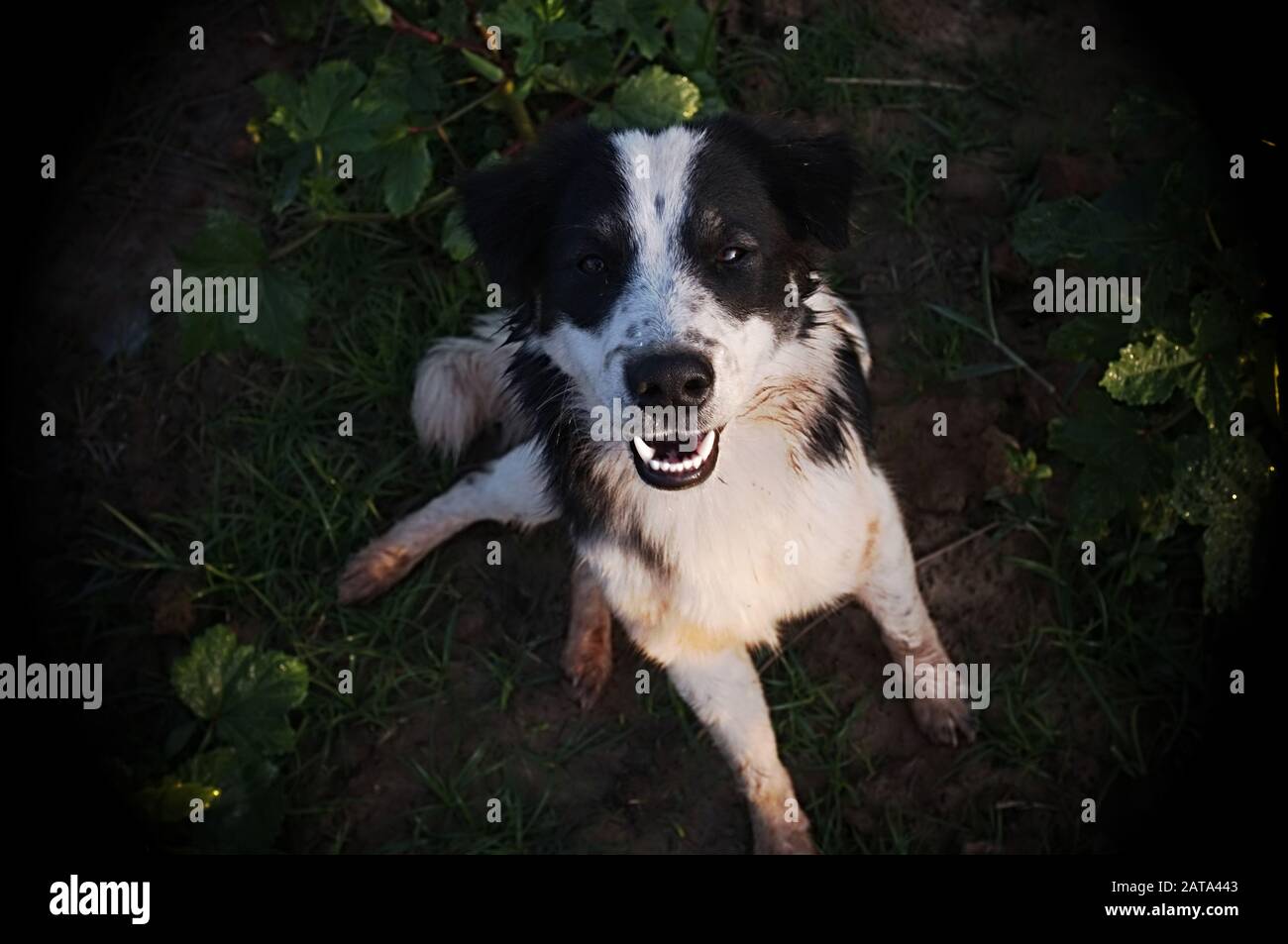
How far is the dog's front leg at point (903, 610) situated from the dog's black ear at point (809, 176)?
739mm

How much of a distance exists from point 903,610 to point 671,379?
130 cm

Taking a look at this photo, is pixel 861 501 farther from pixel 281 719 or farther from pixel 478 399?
pixel 281 719

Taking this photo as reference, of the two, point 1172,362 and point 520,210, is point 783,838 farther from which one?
point 520,210

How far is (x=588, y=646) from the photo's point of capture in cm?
355

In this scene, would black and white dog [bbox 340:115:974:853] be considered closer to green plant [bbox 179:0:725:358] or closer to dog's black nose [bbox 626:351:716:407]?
dog's black nose [bbox 626:351:716:407]

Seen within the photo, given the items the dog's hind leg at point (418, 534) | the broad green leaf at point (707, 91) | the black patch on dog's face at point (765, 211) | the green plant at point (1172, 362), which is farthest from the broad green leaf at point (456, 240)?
the green plant at point (1172, 362)

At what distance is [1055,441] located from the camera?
2922 mm

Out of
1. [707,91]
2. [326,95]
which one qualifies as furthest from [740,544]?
[326,95]

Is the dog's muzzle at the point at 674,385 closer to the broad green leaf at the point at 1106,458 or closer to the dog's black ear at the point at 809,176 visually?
the dog's black ear at the point at 809,176

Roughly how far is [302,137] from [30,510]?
6.10 feet

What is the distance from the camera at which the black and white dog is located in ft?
7.97

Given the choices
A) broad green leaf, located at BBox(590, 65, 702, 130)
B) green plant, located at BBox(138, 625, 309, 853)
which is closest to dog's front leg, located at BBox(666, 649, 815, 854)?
green plant, located at BBox(138, 625, 309, 853)

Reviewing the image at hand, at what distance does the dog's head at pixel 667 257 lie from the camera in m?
2.33

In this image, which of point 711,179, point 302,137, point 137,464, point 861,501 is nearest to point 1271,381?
point 861,501
